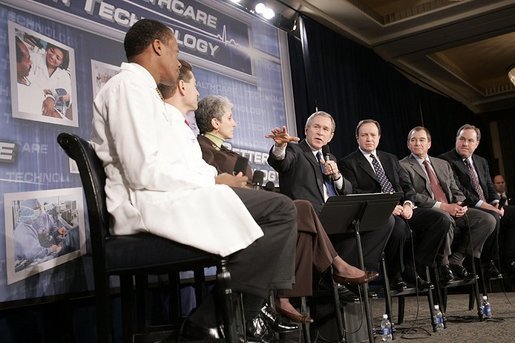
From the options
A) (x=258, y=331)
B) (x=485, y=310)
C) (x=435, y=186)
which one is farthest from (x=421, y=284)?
(x=258, y=331)

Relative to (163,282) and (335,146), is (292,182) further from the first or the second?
(335,146)

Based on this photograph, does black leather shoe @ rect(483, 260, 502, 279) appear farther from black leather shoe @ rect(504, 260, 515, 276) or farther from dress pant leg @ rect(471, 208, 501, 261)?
black leather shoe @ rect(504, 260, 515, 276)

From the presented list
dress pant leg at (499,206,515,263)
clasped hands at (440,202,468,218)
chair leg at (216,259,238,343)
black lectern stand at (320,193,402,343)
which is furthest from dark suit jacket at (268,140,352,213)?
dress pant leg at (499,206,515,263)

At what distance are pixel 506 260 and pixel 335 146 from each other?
2.22 metres

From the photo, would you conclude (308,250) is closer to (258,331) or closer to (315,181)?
(258,331)

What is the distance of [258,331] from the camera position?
2094mm

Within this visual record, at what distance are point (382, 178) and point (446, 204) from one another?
60 cm

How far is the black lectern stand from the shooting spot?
280 centimetres

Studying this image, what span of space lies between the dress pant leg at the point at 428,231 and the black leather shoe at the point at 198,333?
230 centimetres

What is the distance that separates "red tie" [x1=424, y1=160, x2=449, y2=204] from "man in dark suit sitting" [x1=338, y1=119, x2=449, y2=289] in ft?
1.19

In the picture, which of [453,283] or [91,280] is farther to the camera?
[453,283]

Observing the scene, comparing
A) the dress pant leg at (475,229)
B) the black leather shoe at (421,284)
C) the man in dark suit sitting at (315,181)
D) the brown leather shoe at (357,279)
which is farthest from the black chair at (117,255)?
the dress pant leg at (475,229)

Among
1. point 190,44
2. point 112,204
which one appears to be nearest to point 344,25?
point 190,44

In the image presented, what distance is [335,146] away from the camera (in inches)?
253
